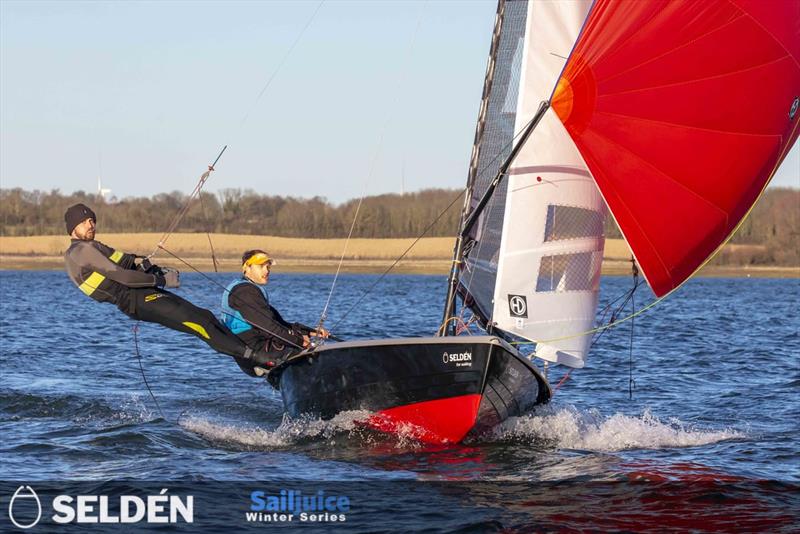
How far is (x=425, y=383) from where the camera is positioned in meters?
10.3

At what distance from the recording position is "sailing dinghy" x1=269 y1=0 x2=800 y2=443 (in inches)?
405

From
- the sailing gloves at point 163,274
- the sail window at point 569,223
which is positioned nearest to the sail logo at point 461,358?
the sail window at point 569,223

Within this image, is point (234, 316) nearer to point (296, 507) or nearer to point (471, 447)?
point (471, 447)

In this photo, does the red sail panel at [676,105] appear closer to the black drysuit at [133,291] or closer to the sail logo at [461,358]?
the sail logo at [461,358]

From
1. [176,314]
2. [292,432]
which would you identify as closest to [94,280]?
[176,314]

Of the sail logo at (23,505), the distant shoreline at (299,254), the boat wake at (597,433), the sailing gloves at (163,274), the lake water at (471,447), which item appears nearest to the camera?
the sail logo at (23,505)

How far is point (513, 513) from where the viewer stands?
8391 millimetres

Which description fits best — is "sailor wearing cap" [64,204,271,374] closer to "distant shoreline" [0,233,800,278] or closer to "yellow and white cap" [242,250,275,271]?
"yellow and white cap" [242,250,275,271]

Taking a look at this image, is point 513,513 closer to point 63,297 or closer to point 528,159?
point 528,159

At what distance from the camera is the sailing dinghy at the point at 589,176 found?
10.3m

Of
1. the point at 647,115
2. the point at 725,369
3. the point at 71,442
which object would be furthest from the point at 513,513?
the point at 725,369

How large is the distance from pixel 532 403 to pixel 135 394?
5984 millimetres

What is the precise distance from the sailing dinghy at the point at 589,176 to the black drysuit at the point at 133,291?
2.66ft

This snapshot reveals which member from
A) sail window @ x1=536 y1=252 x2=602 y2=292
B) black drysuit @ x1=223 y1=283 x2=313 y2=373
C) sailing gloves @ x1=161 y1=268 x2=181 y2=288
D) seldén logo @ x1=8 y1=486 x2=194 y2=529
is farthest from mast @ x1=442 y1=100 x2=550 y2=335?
seldén logo @ x1=8 y1=486 x2=194 y2=529
